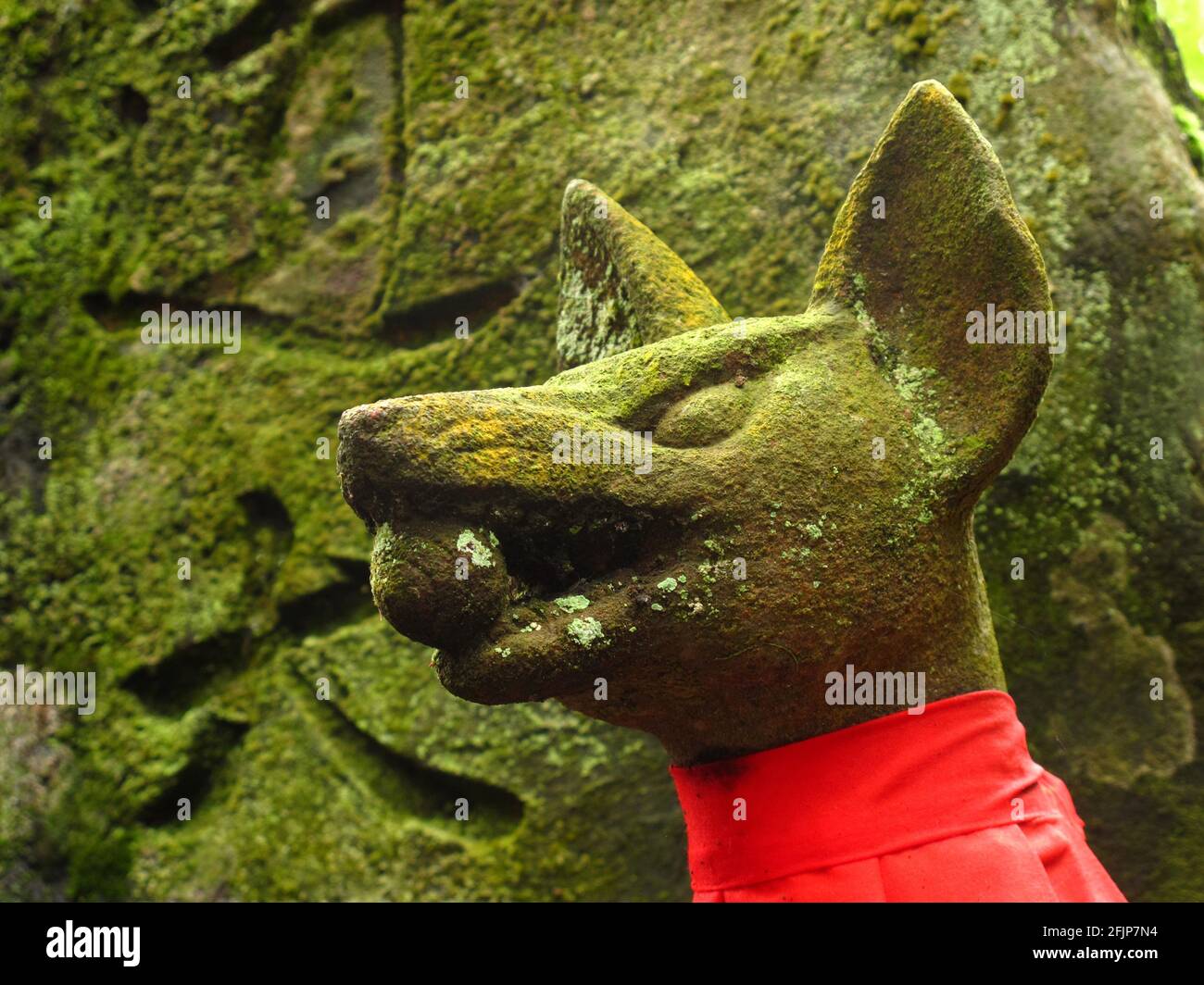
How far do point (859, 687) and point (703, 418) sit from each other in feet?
1.30

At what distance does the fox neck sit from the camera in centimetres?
136

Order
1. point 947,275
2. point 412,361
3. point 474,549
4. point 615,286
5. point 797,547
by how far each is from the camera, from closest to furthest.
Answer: point 474,549 < point 797,547 < point 947,275 < point 615,286 < point 412,361

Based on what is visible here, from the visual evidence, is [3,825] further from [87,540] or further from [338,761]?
[338,761]

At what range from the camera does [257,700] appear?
2521mm

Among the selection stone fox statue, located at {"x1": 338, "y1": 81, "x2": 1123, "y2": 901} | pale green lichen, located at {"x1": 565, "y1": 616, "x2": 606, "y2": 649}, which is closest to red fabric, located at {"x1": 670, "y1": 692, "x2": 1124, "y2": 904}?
stone fox statue, located at {"x1": 338, "y1": 81, "x2": 1123, "y2": 901}

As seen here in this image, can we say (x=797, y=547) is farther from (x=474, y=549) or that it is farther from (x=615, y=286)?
(x=615, y=286)

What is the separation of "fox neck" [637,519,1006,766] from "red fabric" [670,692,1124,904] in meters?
0.02

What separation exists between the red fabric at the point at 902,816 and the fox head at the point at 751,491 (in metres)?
0.04

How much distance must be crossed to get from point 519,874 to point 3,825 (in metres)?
1.28

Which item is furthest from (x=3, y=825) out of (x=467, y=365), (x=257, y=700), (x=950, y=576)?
(x=950, y=576)

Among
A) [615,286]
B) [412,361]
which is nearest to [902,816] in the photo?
[615,286]

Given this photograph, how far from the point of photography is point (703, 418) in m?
1.36

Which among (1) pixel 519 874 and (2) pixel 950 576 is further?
(1) pixel 519 874

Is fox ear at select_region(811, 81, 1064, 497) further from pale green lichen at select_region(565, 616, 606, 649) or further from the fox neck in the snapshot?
pale green lichen at select_region(565, 616, 606, 649)
